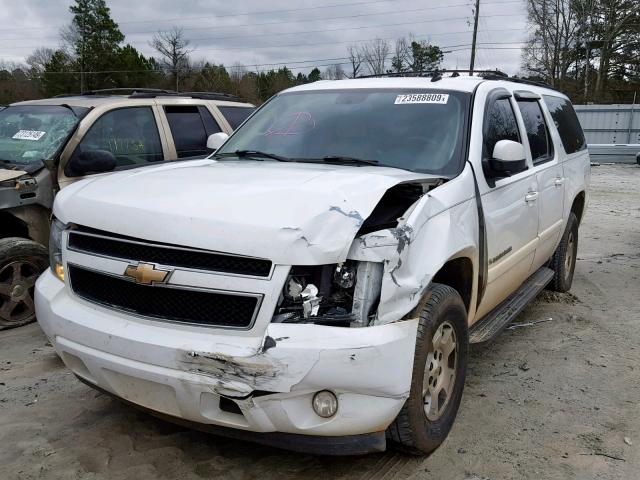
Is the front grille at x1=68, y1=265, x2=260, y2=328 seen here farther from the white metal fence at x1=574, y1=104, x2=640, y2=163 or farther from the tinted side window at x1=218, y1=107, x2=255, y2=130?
the white metal fence at x1=574, y1=104, x2=640, y2=163

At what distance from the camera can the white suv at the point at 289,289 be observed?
2.40 metres

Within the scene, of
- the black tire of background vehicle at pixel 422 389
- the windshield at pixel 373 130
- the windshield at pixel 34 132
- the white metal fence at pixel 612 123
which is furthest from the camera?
the white metal fence at pixel 612 123

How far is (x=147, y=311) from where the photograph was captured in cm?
262

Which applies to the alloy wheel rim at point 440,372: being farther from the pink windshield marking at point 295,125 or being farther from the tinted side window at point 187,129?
the tinted side window at point 187,129

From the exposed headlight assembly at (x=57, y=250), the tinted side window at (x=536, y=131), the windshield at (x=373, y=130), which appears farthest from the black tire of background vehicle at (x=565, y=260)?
the exposed headlight assembly at (x=57, y=250)

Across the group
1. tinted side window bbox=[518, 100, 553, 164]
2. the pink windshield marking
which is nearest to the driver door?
tinted side window bbox=[518, 100, 553, 164]

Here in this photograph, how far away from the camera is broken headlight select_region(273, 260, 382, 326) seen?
2436mm

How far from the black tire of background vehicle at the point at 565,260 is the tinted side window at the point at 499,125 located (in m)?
1.80

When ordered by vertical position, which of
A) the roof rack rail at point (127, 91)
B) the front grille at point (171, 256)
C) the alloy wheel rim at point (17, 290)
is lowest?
the alloy wheel rim at point (17, 290)

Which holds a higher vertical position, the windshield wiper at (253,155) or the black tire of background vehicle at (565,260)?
the windshield wiper at (253,155)

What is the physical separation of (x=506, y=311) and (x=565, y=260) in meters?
2.01

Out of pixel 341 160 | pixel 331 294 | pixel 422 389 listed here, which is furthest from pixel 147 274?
pixel 341 160

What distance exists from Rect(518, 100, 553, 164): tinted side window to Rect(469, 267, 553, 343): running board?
102 cm

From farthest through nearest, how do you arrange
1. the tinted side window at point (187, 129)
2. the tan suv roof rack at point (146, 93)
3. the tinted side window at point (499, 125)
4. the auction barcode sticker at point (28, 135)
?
the tan suv roof rack at point (146, 93), the tinted side window at point (187, 129), the auction barcode sticker at point (28, 135), the tinted side window at point (499, 125)
